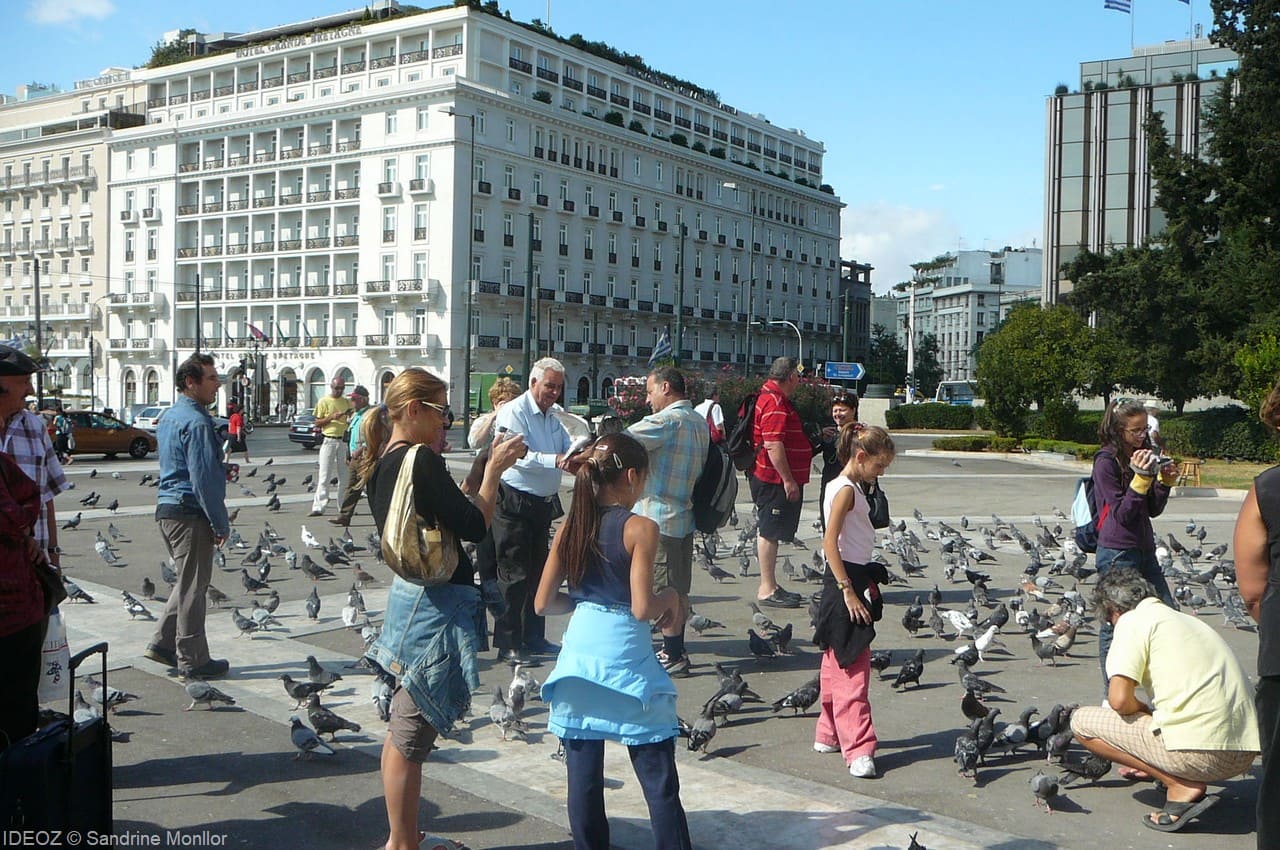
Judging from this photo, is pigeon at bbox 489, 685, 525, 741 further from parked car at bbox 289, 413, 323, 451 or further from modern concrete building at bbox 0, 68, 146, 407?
modern concrete building at bbox 0, 68, 146, 407

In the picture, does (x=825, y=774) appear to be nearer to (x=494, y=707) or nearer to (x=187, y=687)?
(x=494, y=707)

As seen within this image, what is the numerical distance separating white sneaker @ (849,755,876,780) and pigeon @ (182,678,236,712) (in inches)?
140

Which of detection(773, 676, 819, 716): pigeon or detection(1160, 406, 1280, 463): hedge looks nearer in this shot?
detection(773, 676, 819, 716): pigeon

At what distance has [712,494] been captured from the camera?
24.4ft

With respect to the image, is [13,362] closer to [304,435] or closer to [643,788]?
[643,788]

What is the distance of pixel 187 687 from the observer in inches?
254

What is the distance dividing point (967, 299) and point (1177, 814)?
14485 centimetres

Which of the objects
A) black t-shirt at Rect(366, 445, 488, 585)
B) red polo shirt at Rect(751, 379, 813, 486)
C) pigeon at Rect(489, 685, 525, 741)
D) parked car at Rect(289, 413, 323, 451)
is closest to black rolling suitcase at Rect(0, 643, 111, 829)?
black t-shirt at Rect(366, 445, 488, 585)

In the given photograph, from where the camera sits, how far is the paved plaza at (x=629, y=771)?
4.84 m

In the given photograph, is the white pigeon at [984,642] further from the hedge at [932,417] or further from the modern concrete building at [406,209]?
the modern concrete building at [406,209]

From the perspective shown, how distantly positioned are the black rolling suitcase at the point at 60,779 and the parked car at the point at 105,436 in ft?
96.5

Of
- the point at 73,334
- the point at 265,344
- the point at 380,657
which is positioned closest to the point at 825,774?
the point at 380,657

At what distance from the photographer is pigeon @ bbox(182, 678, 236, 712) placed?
645 centimetres

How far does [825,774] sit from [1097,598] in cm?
157
